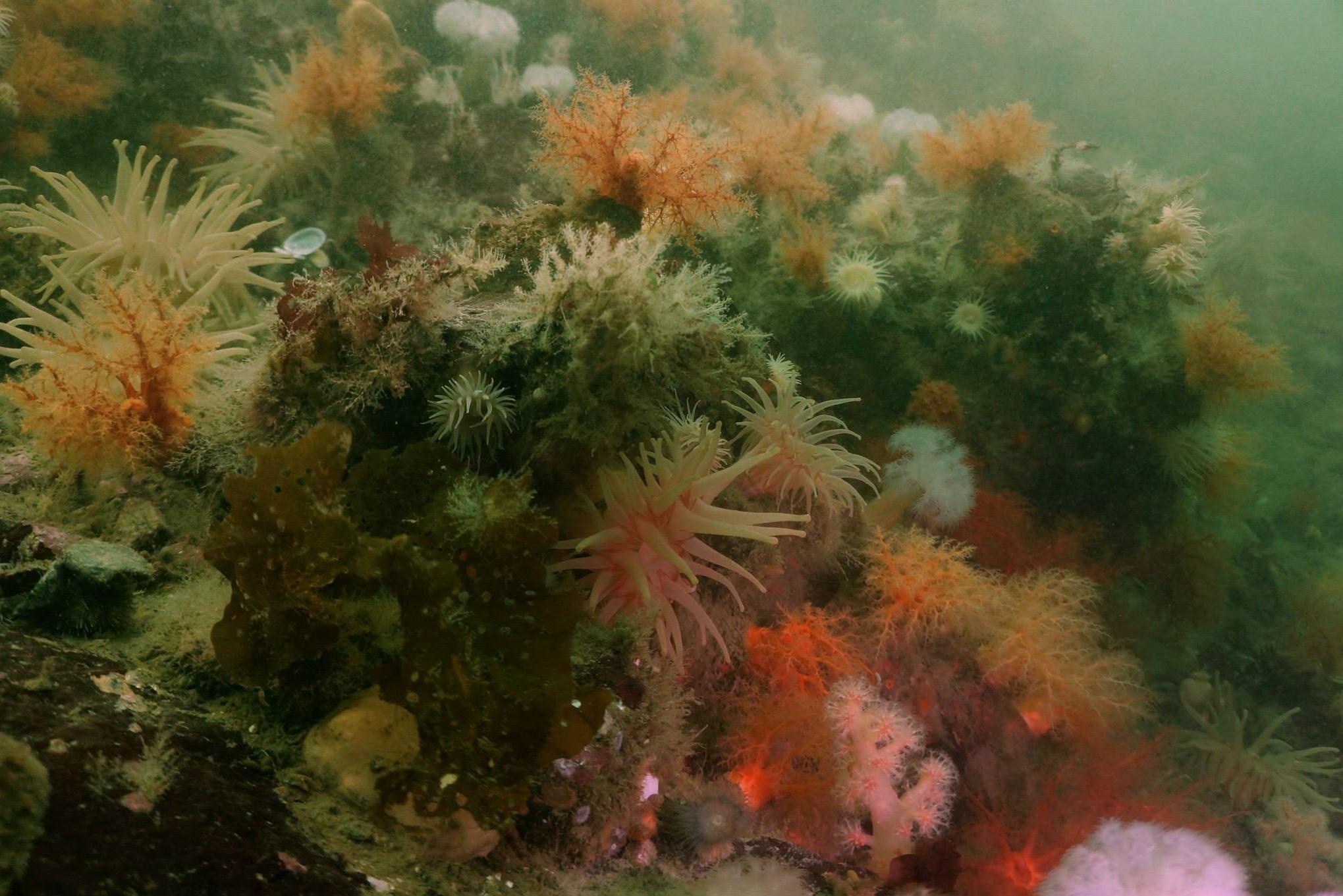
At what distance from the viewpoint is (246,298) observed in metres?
4.00

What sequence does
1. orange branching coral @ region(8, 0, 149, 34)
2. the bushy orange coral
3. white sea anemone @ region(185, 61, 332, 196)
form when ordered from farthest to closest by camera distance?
the bushy orange coral, orange branching coral @ region(8, 0, 149, 34), white sea anemone @ region(185, 61, 332, 196)

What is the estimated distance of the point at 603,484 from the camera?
2781 mm

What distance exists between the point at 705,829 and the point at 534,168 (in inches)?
186

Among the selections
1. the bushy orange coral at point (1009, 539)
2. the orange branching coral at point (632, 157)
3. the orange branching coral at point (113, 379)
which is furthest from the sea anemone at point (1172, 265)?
the orange branching coral at point (113, 379)

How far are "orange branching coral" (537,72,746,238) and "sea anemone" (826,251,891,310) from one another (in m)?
1.78

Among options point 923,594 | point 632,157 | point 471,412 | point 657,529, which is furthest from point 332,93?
point 923,594

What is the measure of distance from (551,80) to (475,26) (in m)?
0.97

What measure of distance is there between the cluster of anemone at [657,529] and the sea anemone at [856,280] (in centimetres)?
286

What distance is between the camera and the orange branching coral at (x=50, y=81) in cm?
507

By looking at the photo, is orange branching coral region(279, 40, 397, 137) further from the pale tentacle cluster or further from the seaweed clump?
the pale tentacle cluster

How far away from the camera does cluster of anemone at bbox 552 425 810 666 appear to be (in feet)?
9.04

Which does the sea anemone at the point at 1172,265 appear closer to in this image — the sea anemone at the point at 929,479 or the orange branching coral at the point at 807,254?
the sea anemone at the point at 929,479

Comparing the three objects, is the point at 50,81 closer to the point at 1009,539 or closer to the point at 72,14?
the point at 72,14

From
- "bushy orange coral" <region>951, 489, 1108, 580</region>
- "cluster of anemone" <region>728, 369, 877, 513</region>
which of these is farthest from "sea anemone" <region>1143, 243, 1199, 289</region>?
"cluster of anemone" <region>728, 369, 877, 513</region>
